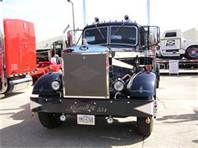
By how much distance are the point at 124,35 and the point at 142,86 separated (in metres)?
2.66

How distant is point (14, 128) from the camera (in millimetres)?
8055

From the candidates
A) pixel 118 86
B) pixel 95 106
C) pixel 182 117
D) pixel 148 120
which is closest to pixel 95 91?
pixel 95 106

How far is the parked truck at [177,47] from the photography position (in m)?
24.1

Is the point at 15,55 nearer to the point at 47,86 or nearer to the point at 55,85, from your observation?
the point at 47,86

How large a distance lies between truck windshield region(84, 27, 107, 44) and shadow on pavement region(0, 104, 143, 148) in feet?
6.44

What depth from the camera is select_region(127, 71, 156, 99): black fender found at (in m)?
6.67

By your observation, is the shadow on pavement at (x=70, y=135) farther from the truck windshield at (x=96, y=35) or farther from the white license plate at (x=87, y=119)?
the truck windshield at (x=96, y=35)

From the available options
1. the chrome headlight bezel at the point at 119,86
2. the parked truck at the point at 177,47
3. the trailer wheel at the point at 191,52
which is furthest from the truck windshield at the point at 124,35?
the trailer wheel at the point at 191,52

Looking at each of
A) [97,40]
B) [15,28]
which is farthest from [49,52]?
[97,40]

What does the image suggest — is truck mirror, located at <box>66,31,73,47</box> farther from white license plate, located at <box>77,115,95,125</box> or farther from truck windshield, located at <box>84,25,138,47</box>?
white license plate, located at <box>77,115,95,125</box>

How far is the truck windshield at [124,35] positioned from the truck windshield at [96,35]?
0.62 feet

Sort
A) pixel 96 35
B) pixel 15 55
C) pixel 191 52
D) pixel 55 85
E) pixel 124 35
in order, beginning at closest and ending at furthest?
pixel 55 85, pixel 124 35, pixel 96 35, pixel 15 55, pixel 191 52

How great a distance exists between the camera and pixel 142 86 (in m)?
6.77

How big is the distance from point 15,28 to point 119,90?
24.4 feet
